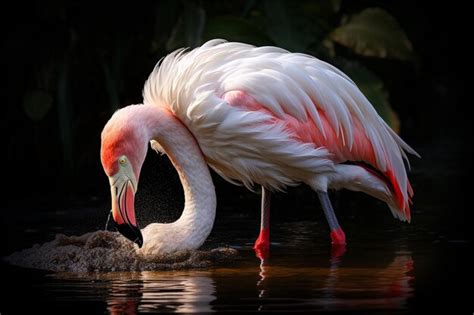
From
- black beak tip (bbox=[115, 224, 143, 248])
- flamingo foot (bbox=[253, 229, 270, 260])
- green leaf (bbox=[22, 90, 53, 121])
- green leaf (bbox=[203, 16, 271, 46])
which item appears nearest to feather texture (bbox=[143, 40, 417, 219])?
flamingo foot (bbox=[253, 229, 270, 260])

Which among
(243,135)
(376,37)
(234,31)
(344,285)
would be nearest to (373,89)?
(376,37)

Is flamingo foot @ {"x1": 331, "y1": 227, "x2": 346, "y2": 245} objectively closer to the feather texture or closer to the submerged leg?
the submerged leg

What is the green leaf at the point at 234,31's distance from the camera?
29.3ft

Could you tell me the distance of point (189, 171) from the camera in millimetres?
5602

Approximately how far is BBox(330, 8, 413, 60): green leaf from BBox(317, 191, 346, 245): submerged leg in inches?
147

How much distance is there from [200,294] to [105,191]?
15.5ft

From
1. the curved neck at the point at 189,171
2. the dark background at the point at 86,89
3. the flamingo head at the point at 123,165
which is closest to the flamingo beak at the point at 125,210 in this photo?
the flamingo head at the point at 123,165

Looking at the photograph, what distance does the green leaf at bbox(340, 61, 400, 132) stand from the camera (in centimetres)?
845

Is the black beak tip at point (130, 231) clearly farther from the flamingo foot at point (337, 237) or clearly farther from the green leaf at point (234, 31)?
the green leaf at point (234, 31)

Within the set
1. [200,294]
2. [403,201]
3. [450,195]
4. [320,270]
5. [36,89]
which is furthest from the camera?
[36,89]

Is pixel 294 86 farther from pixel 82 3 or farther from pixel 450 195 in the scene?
pixel 82 3

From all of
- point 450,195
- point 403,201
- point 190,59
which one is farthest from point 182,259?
point 450,195

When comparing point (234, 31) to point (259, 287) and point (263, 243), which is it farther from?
point (259, 287)

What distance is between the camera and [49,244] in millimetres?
5641
